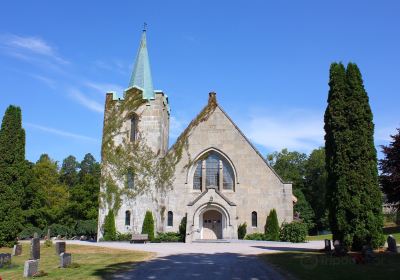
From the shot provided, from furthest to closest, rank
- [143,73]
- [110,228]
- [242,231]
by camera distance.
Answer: [143,73]
[110,228]
[242,231]

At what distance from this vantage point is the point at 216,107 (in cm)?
3631

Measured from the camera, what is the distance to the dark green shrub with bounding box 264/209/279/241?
31.9m

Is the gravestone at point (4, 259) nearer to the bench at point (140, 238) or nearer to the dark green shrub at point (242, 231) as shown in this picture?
the bench at point (140, 238)

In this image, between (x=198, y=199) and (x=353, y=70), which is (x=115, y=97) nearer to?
(x=198, y=199)

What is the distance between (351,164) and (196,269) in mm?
11149

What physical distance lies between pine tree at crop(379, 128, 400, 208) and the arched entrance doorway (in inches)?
602

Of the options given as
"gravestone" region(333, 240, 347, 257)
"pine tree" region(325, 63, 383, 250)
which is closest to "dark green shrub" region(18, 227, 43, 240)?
"pine tree" region(325, 63, 383, 250)

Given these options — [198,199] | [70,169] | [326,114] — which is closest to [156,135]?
[198,199]

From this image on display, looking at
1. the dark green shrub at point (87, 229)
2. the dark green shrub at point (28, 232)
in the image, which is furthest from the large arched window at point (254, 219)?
the dark green shrub at point (28, 232)

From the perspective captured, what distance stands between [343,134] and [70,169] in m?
95.0

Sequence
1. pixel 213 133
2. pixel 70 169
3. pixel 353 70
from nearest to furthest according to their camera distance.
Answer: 1. pixel 353 70
2. pixel 213 133
3. pixel 70 169

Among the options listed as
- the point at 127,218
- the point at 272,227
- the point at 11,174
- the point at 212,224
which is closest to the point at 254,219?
the point at 272,227

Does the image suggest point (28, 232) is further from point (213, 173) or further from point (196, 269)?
point (196, 269)

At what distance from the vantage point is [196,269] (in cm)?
1537
